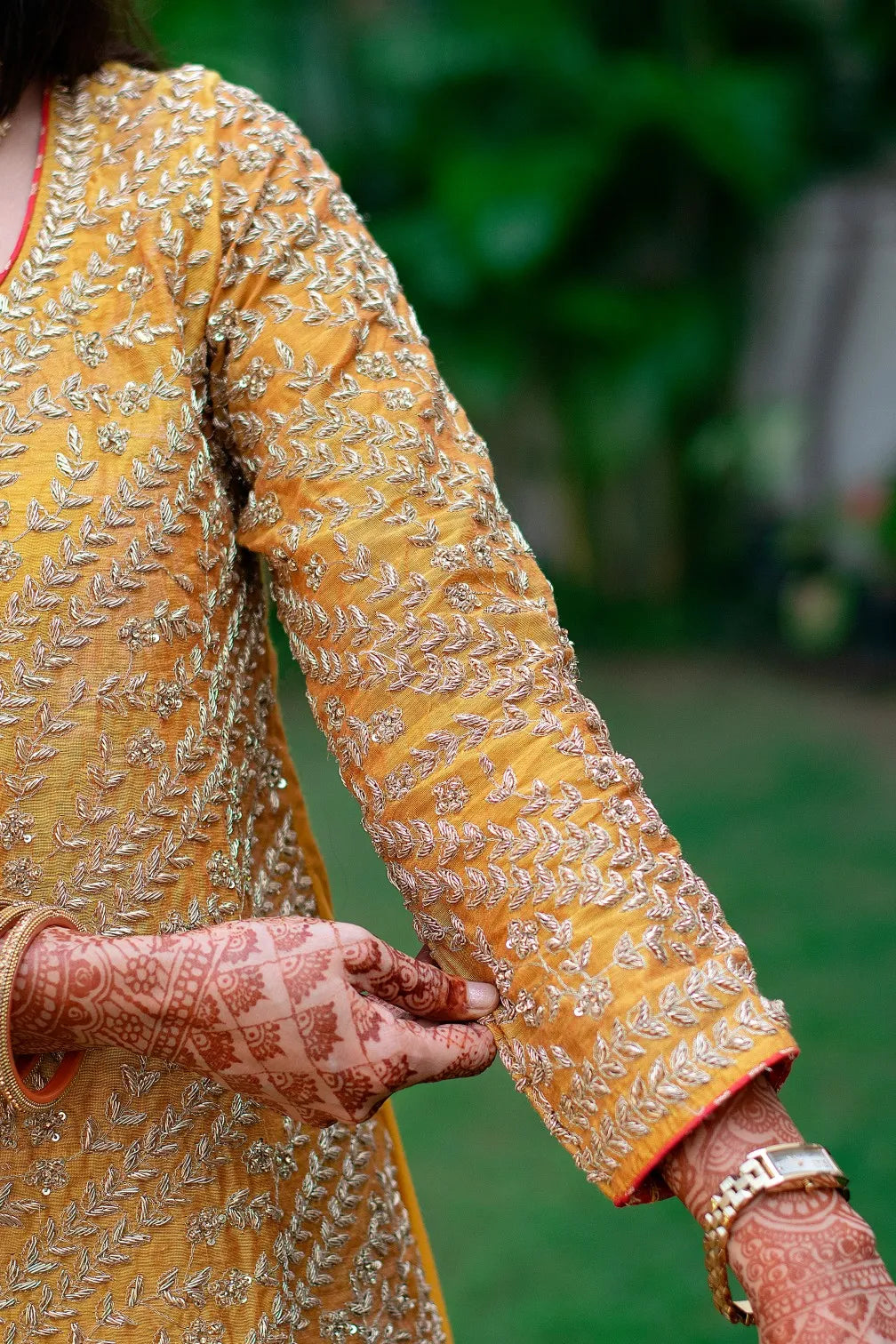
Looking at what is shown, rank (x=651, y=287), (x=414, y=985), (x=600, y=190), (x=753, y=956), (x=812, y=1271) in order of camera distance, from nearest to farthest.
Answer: (x=812, y=1271) < (x=414, y=985) < (x=753, y=956) < (x=600, y=190) < (x=651, y=287)

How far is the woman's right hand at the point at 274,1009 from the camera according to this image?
2.30 ft

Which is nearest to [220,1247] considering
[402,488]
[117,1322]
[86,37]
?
[117,1322]

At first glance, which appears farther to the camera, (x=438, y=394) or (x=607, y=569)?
(x=607, y=569)

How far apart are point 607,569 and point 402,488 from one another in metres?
5.25

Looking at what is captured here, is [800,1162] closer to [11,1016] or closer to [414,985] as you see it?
[414,985]

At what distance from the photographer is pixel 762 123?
5367 mm

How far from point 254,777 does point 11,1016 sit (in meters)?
0.22

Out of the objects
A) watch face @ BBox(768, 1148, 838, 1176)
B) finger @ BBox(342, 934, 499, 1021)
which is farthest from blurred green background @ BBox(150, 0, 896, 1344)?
watch face @ BBox(768, 1148, 838, 1176)

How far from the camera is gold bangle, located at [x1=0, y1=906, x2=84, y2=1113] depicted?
0.71m

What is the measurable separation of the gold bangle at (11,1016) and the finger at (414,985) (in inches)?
6.2

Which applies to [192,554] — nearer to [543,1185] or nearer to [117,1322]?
[117,1322]

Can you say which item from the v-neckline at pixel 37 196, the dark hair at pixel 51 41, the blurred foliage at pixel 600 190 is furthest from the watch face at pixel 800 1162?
the blurred foliage at pixel 600 190

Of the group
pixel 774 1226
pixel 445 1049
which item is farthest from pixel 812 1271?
pixel 445 1049

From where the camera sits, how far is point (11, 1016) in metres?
0.72
